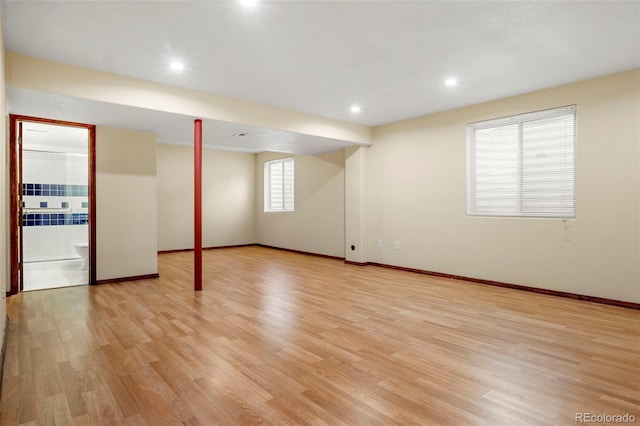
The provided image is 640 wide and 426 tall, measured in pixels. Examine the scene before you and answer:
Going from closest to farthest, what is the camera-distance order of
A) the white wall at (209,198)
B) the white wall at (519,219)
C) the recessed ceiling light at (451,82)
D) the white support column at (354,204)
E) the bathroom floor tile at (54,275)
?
the white wall at (519,219)
the recessed ceiling light at (451,82)
the bathroom floor tile at (54,275)
the white support column at (354,204)
the white wall at (209,198)

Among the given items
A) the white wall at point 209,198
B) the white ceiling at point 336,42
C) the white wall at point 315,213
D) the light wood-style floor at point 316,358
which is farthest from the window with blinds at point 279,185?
the light wood-style floor at point 316,358

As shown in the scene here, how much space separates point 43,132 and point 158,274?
121 inches

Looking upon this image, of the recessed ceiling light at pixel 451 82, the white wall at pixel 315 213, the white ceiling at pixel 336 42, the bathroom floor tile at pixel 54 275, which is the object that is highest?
the recessed ceiling light at pixel 451 82

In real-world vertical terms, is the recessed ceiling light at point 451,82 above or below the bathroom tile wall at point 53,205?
above

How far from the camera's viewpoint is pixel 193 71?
3.74m

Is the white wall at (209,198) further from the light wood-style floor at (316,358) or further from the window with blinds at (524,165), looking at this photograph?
the window with blinds at (524,165)

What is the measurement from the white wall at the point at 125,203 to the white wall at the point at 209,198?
2.98 metres

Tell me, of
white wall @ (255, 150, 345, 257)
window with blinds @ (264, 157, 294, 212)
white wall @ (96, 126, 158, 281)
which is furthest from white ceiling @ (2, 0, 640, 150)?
window with blinds @ (264, 157, 294, 212)

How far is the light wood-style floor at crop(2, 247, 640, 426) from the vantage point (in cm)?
184

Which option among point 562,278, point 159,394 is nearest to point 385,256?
point 562,278

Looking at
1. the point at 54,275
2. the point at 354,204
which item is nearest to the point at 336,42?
the point at 354,204

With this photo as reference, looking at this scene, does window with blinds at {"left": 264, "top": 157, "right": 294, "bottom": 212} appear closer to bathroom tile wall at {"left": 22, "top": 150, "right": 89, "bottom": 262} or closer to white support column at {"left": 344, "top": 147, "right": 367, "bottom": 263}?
white support column at {"left": 344, "top": 147, "right": 367, "bottom": 263}

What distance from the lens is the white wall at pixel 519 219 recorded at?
3.81 m

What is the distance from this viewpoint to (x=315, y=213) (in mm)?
7879
